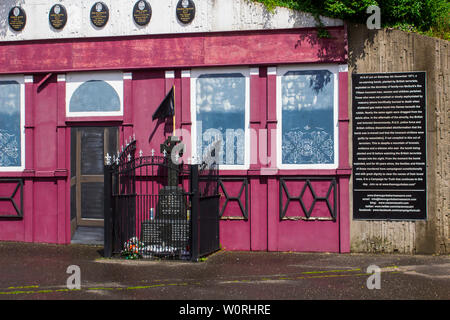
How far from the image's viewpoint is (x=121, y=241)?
1285cm

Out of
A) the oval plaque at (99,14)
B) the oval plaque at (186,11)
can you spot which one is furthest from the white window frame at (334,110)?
the oval plaque at (99,14)

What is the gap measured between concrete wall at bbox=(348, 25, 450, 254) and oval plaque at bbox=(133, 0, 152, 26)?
18.1 feet

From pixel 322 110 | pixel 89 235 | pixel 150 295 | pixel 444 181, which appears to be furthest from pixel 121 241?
pixel 444 181

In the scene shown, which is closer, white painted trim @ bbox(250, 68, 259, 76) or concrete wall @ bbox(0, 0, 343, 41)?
concrete wall @ bbox(0, 0, 343, 41)

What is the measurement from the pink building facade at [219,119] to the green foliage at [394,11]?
477 millimetres

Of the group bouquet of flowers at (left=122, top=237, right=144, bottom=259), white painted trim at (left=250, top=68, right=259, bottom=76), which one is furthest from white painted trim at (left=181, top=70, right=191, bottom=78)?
bouquet of flowers at (left=122, top=237, right=144, bottom=259)

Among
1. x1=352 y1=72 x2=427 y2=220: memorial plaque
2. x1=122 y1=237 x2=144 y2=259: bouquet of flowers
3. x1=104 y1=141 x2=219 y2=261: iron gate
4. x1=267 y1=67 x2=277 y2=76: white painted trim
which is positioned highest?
x1=267 y1=67 x2=277 y2=76: white painted trim

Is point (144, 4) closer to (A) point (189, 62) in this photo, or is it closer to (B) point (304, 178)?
(A) point (189, 62)

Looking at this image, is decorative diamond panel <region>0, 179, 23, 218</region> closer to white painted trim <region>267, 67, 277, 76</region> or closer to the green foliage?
white painted trim <region>267, 67, 277, 76</region>

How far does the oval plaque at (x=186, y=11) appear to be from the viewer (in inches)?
568

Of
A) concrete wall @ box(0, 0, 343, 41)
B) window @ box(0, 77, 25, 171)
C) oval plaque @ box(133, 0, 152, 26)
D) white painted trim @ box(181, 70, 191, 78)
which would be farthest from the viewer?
window @ box(0, 77, 25, 171)

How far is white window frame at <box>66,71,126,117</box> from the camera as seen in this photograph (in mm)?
14836

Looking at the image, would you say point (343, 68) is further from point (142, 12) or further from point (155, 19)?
point (142, 12)

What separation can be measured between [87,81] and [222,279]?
7.15 m
